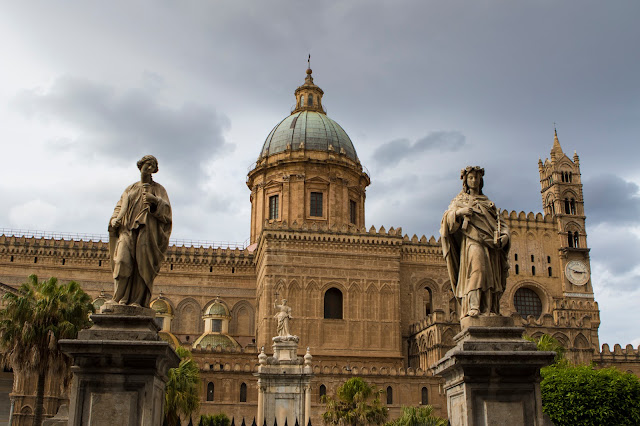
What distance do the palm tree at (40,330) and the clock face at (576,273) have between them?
3789cm

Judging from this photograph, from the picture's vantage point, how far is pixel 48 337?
22.5m

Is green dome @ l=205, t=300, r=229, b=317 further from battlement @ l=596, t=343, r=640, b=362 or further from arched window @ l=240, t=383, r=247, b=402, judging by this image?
battlement @ l=596, t=343, r=640, b=362

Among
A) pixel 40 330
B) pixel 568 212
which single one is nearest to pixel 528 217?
pixel 568 212

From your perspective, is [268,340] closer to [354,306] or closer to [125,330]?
[354,306]

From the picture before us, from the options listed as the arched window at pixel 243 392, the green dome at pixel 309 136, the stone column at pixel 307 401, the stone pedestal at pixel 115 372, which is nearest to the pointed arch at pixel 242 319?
the arched window at pixel 243 392

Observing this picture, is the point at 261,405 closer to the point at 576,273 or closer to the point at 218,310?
the point at 218,310

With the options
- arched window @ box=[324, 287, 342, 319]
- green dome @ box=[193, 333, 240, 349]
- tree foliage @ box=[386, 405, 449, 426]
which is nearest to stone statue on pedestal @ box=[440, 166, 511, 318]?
tree foliage @ box=[386, 405, 449, 426]

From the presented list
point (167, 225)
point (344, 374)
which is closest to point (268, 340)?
point (344, 374)

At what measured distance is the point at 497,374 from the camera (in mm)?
7332

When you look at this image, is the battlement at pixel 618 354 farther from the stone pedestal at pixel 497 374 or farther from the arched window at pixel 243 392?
the stone pedestal at pixel 497 374

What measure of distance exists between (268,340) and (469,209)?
3628 cm

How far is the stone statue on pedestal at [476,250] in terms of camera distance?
24.8 feet

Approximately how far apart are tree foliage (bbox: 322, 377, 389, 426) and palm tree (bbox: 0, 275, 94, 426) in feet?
47.5

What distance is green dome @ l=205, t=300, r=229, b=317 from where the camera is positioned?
1811 inches
